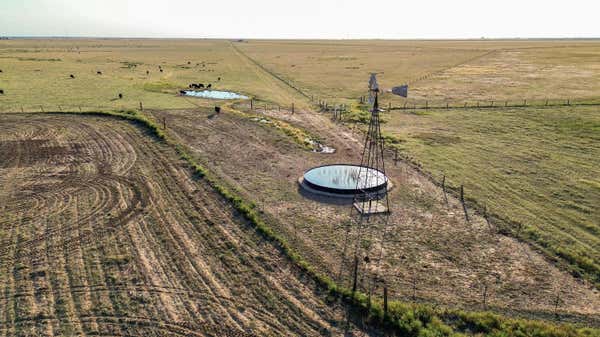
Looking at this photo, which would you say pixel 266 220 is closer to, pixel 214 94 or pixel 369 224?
pixel 369 224

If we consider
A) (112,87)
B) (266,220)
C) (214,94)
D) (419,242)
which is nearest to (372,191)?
(419,242)

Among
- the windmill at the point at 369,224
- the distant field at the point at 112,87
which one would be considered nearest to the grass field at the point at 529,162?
the windmill at the point at 369,224

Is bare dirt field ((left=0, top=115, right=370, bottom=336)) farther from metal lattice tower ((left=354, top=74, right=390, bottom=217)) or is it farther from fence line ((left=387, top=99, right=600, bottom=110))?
fence line ((left=387, top=99, right=600, bottom=110))

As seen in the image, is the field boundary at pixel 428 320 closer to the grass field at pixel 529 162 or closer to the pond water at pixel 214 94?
the grass field at pixel 529 162

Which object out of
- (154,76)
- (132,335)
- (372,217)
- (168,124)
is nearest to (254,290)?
(132,335)

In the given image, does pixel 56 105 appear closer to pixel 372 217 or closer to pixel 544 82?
pixel 372 217
